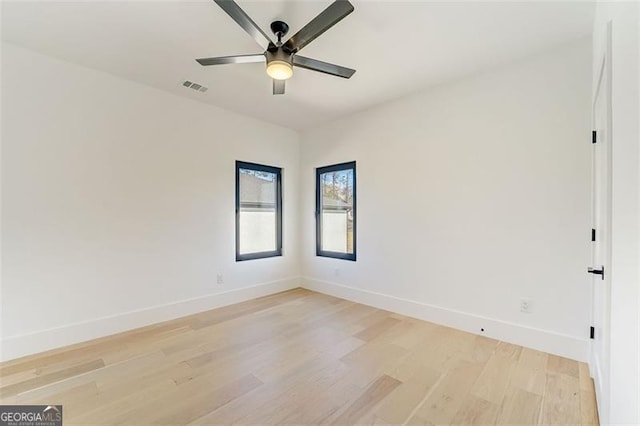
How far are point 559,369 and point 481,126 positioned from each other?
2284mm

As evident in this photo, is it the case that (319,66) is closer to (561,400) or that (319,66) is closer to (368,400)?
(368,400)

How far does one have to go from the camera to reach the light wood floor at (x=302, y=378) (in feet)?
5.79

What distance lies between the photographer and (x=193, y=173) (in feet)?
11.8

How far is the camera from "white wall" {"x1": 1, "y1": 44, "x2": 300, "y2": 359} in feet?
8.23

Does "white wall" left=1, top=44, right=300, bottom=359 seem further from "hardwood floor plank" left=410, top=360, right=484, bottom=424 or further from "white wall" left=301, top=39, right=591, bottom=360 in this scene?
"hardwood floor plank" left=410, top=360, right=484, bottom=424

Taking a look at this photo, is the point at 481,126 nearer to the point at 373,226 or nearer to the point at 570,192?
the point at 570,192

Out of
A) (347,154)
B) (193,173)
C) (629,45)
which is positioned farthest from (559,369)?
(193,173)

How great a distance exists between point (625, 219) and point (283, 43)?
2.26 meters

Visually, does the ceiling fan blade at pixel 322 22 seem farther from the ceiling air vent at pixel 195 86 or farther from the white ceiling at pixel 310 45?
the ceiling air vent at pixel 195 86

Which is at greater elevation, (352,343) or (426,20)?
(426,20)

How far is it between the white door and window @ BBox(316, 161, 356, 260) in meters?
2.57

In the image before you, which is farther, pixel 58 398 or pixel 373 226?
pixel 373 226

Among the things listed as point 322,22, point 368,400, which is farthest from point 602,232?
point 322,22

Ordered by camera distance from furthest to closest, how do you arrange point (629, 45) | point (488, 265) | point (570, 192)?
point (488, 265) → point (570, 192) → point (629, 45)
